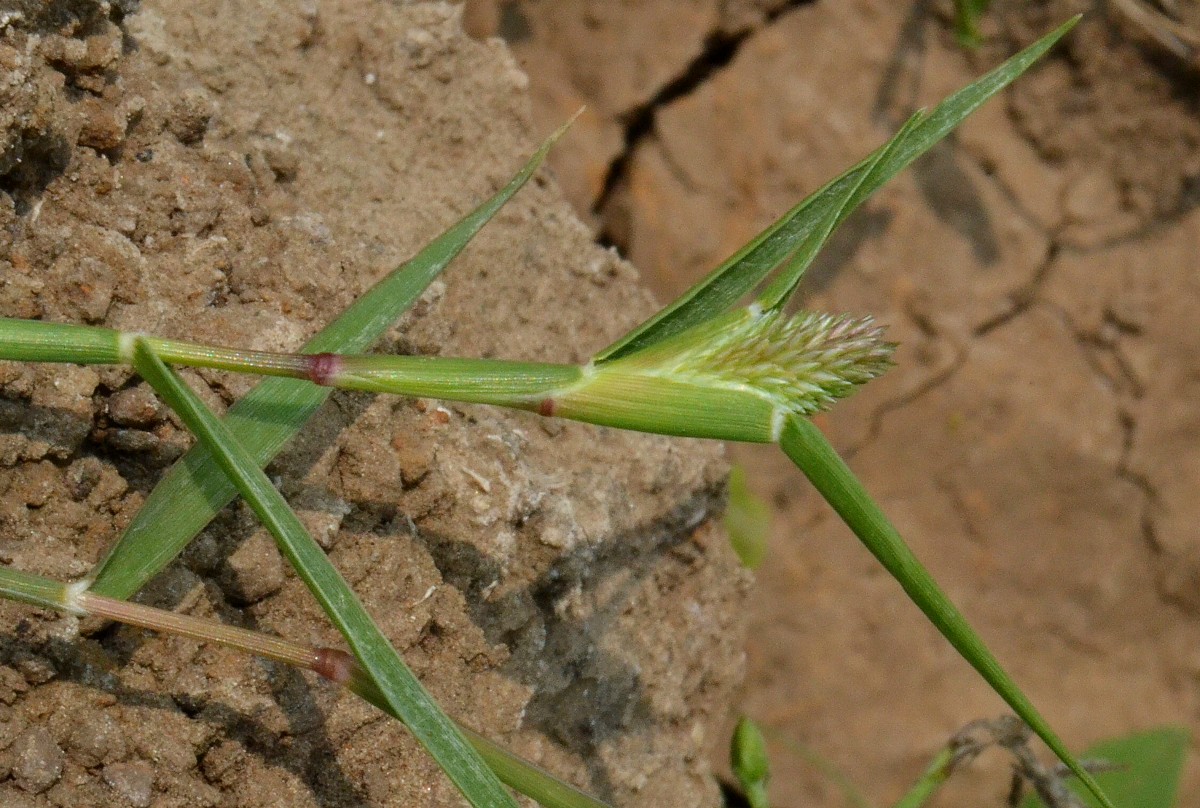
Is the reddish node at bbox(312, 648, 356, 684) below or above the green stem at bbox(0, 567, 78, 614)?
below

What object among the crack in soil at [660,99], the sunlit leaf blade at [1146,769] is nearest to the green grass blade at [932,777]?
the sunlit leaf blade at [1146,769]

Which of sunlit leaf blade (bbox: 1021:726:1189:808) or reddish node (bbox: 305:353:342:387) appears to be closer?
reddish node (bbox: 305:353:342:387)

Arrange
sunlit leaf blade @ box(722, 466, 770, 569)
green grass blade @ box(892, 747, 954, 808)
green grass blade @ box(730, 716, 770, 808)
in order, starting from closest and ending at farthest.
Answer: green grass blade @ box(730, 716, 770, 808) < green grass blade @ box(892, 747, 954, 808) < sunlit leaf blade @ box(722, 466, 770, 569)

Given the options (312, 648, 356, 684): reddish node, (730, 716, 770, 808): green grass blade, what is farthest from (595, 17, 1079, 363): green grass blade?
(730, 716, 770, 808): green grass blade

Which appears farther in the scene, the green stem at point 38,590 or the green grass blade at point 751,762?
the green grass blade at point 751,762

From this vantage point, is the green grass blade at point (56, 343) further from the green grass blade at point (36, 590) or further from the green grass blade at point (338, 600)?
the green grass blade at point (36, 590)

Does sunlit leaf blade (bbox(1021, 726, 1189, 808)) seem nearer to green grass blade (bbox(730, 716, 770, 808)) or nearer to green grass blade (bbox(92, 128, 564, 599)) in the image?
green grass blade (bbox(730, 716, 770, 808))
